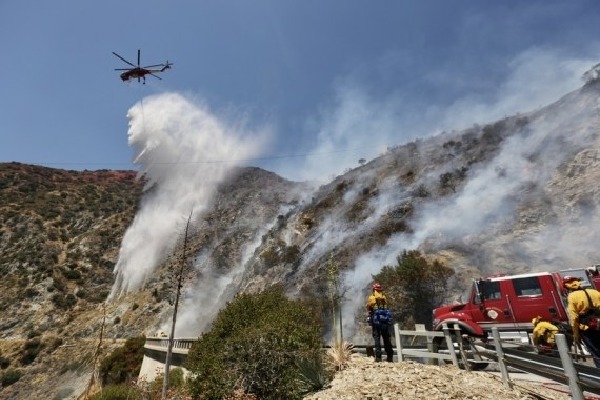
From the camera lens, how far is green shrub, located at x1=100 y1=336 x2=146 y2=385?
96.4ft

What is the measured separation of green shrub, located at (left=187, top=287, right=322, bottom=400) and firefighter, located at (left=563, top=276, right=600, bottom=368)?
18.8 ft

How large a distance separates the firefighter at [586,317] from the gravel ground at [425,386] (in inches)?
54.2

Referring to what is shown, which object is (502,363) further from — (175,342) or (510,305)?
(175,342)

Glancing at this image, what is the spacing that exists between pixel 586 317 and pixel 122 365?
3258 centimetres

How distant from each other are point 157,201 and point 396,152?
46.5 m

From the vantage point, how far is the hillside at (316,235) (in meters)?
30.5

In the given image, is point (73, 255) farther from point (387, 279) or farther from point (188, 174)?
point (387, 279)

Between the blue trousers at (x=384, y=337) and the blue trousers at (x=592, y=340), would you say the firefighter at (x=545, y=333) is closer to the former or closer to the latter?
the blue trousers at (x=592, y=340)

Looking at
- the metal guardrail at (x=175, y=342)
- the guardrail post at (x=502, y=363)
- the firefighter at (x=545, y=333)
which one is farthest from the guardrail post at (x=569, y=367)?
the metal guardrail at (x=175, y=342)

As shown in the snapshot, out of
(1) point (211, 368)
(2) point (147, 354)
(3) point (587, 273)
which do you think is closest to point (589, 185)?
(3) point (587, 273)

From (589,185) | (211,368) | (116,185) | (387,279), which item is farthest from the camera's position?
(116,185)

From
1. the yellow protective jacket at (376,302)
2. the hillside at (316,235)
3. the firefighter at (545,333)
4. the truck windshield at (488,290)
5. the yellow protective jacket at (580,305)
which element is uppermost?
the hillside at (316,235)

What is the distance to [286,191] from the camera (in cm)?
7350

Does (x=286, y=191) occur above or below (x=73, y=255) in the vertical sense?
above
